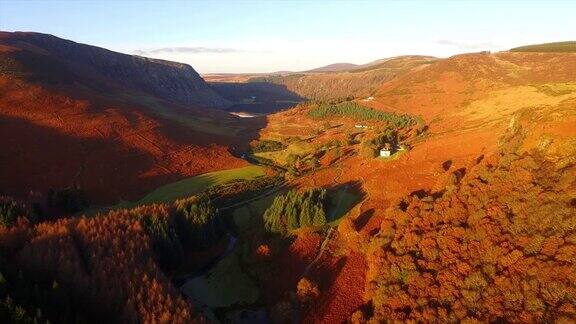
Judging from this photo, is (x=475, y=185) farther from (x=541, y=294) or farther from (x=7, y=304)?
(x=7, y=304)

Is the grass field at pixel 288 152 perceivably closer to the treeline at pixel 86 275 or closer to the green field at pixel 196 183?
the green field at pixel 196 183

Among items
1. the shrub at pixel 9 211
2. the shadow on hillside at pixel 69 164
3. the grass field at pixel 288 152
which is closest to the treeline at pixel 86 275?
the shrub at pixel 9 211

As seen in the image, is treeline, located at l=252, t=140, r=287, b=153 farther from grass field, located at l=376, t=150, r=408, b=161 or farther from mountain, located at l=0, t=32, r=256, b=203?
grass field, located at l=376, t=150, r=408, b=161

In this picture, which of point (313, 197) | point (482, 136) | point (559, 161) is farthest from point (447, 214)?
point (482, 136)

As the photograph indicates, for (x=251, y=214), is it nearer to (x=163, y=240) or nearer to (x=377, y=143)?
(x=163, y=240)

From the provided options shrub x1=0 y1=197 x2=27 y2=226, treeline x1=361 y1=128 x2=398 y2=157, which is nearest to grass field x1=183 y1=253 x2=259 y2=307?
shrub x1=0 y1=197 x2=27 y2=226

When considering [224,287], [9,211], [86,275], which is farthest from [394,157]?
[9,211]
